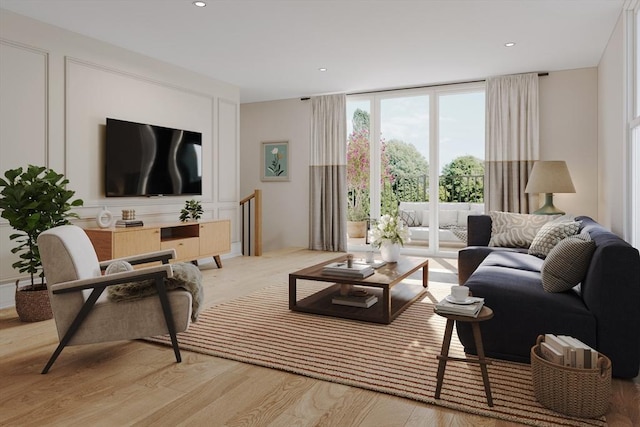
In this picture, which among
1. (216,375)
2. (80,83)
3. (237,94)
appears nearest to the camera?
(216,375)

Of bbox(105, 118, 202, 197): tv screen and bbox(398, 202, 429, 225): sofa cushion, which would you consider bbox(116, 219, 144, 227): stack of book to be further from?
bbox(398, 202, 429, 225): sofa cushion

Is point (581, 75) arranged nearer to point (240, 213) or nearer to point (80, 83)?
point (240, 213)

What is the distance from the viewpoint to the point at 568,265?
8.48 feet

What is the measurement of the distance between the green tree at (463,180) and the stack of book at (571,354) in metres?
4.56

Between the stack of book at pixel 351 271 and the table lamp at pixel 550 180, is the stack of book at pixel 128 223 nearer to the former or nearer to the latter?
the stack of book at pixel 351 271

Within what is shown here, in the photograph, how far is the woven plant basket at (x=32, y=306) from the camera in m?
3.46

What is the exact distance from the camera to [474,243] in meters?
4.80

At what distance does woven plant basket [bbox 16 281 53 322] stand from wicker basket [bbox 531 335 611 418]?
3468mm

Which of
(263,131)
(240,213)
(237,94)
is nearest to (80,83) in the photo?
(237,94)

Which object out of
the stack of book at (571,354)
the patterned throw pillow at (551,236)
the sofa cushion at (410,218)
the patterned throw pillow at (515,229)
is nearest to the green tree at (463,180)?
the sofa cushion at (410,218)

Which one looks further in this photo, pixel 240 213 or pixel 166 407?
pixel 240 213

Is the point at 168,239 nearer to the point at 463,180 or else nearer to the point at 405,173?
the point at 405,173

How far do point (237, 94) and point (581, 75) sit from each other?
186 inches

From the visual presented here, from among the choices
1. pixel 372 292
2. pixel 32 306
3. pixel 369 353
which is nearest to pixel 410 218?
pixel 372 292
